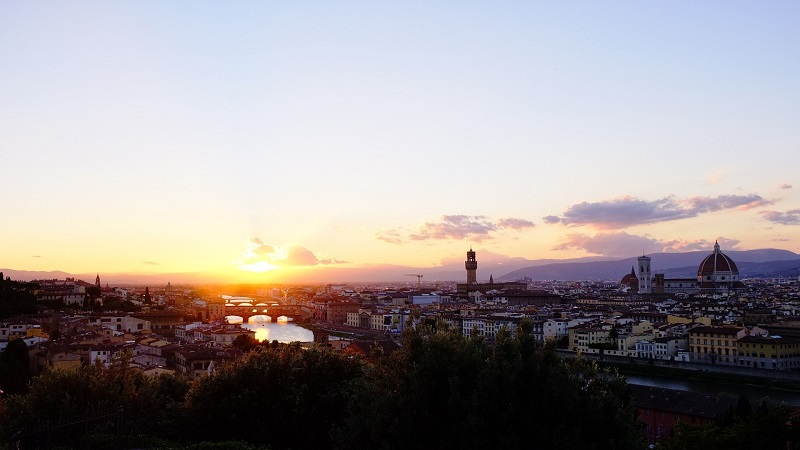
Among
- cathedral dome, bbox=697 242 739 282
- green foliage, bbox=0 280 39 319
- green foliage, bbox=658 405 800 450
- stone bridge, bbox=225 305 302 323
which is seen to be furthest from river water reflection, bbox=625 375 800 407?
cathedral dome, bbox=697 242 739 282

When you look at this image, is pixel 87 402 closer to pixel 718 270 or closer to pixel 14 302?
pixel 14 302

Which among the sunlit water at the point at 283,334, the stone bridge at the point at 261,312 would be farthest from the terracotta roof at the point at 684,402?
the stone bridge at the point at 261,312

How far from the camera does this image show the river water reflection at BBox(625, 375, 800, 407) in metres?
23.7

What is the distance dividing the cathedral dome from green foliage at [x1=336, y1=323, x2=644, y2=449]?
79857 mm

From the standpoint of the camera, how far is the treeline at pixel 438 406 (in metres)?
6.02

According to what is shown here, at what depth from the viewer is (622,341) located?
34250 mm

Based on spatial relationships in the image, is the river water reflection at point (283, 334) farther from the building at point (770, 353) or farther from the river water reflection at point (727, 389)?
the building at point (770, 353)

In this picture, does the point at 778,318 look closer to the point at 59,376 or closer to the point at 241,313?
the point at 59,376

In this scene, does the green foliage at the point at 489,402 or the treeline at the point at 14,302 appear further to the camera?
the treeline at the point at 14,302

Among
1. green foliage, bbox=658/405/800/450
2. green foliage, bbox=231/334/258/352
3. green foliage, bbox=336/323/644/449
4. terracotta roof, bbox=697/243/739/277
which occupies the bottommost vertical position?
green foliage, bbox=231/334/258/352

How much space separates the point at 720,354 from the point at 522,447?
2867 centimetres

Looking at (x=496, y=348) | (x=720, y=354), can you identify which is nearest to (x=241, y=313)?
(x=720, y=354)

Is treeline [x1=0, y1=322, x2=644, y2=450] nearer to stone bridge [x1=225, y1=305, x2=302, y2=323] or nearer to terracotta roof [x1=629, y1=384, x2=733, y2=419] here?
terracotta roof [x1=629, y1=384, x2=733, y2=419]

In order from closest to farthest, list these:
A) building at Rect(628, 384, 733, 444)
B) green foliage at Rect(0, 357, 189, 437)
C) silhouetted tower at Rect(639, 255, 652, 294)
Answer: green foliage at Rect(0, 357, 189, 437), building at Rect(628, 384, 733, 444), silhouetted tower at Rect(639, 255, 652, 294)
